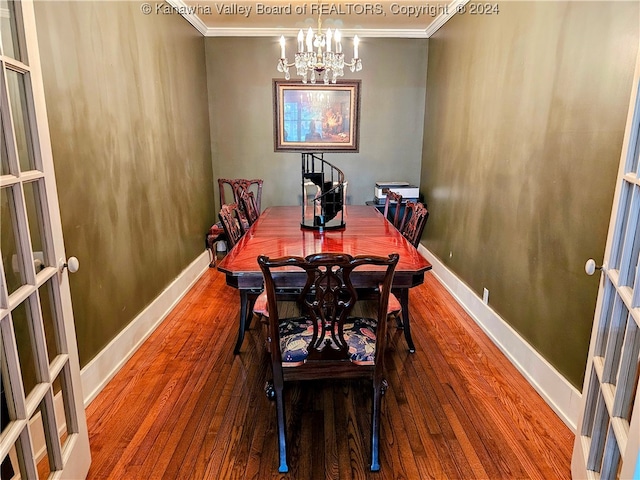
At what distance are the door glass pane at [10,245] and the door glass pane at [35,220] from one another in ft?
0.19

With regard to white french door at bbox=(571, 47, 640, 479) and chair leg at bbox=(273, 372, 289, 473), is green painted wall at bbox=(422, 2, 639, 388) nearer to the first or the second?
white french door at bbox=(571, 47, 640, 479)

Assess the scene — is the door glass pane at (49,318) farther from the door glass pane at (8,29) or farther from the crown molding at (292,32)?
the crown molding at (292,32)

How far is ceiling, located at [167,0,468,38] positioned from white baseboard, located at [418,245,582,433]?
2.45 meters

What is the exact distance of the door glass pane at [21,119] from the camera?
131 cm

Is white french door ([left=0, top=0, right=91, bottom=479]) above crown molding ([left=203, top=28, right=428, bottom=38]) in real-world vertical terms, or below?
below

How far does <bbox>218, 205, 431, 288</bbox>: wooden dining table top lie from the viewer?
2.01m

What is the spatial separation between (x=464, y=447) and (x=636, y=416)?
885mm

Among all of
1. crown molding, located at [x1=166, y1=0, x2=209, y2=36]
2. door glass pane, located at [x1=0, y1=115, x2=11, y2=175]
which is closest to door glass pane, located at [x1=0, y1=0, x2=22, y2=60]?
door glass pane, located at [x1=0, y1=115, x2=11, y2=175]

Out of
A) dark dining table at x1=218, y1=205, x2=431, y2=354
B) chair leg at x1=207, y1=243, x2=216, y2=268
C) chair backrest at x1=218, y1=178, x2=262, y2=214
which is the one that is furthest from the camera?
chair leg at x1=207, y1=243, x2=216, y2=268

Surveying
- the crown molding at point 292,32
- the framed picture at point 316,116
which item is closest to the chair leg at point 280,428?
the framed picture at point 316,116

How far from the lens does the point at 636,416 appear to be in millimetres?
1132

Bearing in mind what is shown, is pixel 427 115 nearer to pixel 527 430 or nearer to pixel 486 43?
pixel 486 43

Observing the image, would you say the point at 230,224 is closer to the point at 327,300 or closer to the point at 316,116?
the point at 327,300

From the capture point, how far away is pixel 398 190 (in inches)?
181
